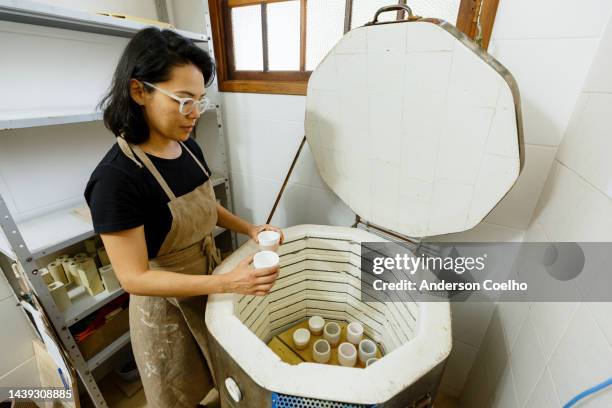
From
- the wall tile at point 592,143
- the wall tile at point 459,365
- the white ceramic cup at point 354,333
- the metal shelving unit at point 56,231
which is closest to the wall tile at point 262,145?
the metal shelving unit at point 56,231

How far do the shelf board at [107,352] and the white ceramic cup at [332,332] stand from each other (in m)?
0.95

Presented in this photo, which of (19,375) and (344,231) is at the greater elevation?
(344,231)

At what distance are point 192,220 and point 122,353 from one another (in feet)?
3.92

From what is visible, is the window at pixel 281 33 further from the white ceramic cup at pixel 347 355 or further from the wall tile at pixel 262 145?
the white ceramic cup at pixel 347 355

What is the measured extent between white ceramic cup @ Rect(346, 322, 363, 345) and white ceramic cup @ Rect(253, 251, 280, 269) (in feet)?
1.77

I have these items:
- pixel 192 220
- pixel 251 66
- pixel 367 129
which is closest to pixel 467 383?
pixel 367 129

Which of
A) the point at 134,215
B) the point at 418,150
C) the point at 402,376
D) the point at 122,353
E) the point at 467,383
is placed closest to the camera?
the point at 402,376

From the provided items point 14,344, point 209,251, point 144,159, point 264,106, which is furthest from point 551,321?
point 14,344

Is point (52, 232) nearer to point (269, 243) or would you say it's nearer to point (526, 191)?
point (269, 243)

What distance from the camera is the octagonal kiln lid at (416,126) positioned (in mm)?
736

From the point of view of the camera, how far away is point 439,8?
3.41 ft

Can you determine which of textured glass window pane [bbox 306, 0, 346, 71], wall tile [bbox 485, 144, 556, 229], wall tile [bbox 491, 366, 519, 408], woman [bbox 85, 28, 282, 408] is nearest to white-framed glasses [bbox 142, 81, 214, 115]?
woman [bbox 85, 28, 282, 408]

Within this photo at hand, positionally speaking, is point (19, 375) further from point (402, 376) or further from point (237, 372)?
point (402, 376)

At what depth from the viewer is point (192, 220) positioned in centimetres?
94
